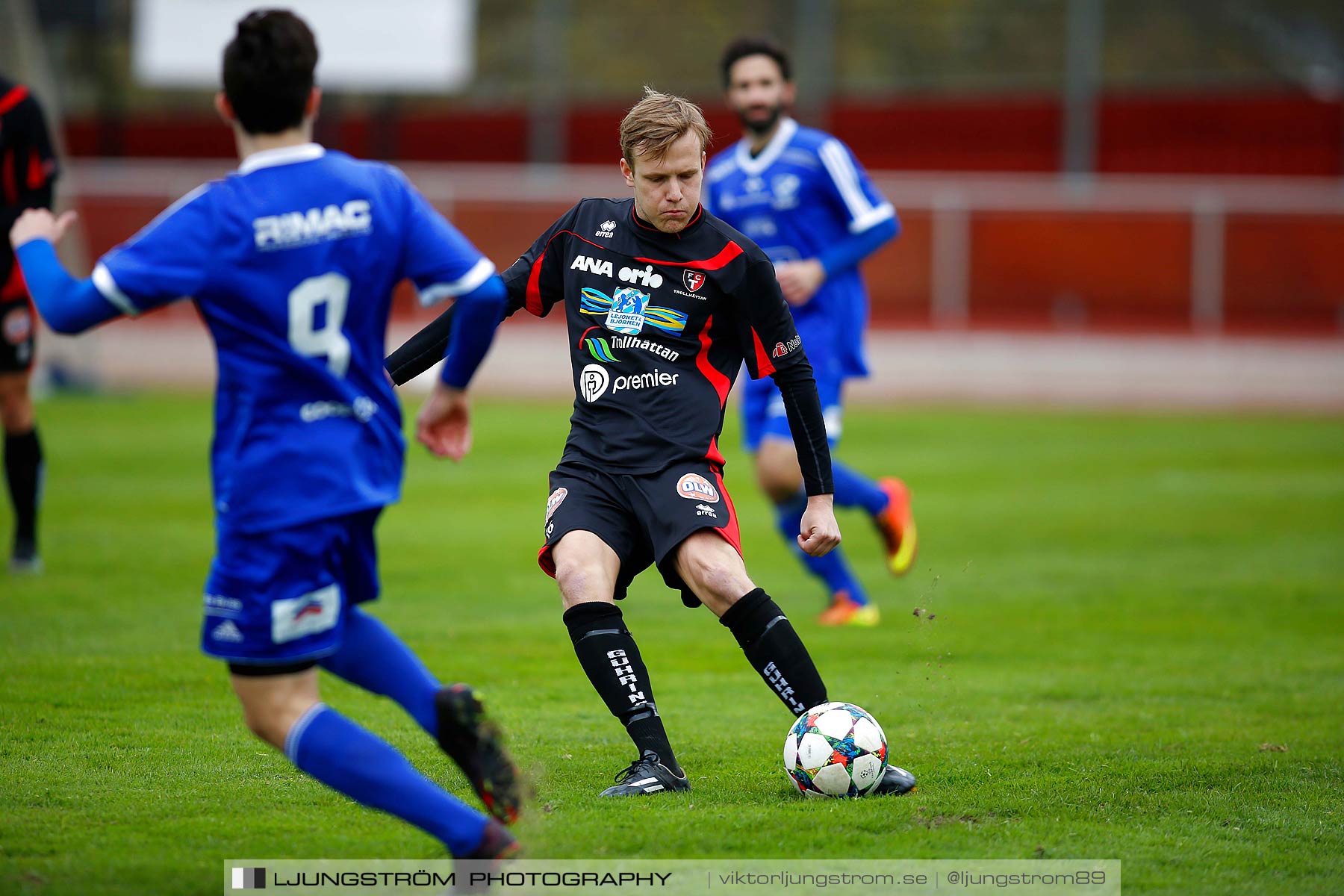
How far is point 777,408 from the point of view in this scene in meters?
7.18

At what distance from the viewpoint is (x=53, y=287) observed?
3178mm

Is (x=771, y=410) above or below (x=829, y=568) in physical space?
above

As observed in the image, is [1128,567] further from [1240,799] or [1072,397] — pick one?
[1072,397]

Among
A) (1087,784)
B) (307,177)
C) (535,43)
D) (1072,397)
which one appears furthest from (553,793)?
(535,43)

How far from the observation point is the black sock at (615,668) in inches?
167

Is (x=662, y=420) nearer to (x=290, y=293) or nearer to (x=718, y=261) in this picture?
(x=718, y=261)

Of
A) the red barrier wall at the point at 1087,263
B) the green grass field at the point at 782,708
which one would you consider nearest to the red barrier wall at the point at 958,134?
the red barrier wall at the point at 1087,263

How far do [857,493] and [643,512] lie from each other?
334 centimetres

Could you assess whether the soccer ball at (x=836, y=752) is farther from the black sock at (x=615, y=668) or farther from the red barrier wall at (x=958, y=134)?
the red barrier wall at (x=958, y=134)

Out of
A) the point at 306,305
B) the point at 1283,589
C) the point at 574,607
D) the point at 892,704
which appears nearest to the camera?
the point at 306,305

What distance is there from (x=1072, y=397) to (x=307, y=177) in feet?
62.7

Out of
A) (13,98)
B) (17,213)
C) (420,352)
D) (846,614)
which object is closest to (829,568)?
(846,614)

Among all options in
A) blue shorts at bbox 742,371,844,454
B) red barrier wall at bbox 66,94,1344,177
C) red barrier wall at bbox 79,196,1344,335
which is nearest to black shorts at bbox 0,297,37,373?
blue shorts at bbox 742,371,844,454

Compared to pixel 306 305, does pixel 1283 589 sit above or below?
below
